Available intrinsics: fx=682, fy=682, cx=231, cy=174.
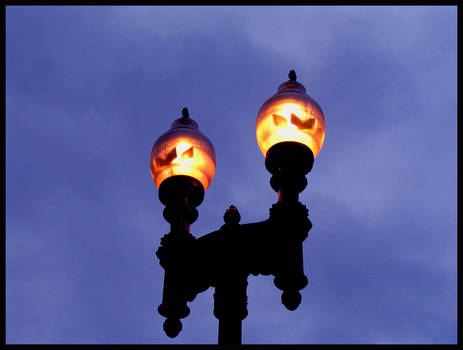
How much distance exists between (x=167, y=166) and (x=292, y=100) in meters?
1.00

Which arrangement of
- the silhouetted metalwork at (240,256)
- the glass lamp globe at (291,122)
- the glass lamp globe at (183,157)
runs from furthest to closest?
the glass lamp globe at (183,157)
the glass lamp globe at (291,122)
the silhouetted metalwork at (240,256)

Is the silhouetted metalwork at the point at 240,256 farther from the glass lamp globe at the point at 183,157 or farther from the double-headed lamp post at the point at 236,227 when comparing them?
the glass lamp globe at the point at 183,157

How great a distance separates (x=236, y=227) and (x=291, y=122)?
81 cm

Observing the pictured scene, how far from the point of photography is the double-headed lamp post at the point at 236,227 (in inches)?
161

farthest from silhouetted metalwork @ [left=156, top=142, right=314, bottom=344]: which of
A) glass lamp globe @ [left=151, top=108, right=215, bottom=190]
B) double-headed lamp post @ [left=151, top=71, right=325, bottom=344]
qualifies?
glass lamp globe @ [left=151, top=108, right=215, bottom=190]

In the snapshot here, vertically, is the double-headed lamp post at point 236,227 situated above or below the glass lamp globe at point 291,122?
below

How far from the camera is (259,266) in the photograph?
4.16 meters

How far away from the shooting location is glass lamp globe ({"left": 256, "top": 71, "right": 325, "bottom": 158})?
452cm

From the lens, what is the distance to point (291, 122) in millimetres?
4539

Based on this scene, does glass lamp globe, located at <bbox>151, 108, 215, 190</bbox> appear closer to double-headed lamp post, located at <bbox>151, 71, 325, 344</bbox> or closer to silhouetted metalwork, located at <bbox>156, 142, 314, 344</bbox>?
Result: double-headed lamp post, located at <bbox>151, 71, 325, 344</bbox>

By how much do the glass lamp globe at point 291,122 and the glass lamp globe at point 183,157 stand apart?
1.65 feet

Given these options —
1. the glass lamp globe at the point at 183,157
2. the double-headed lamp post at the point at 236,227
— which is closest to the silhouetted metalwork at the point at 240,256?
the double-headed lamp post at the point at 236,227
